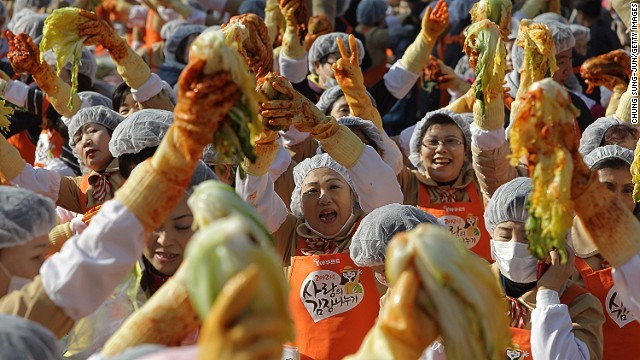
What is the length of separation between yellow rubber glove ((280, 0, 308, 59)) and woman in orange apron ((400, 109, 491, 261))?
3.97 ft

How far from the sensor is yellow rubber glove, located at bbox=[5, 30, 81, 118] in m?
6.00

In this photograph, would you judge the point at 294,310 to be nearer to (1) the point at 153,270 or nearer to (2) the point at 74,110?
(1) the point at 153,270

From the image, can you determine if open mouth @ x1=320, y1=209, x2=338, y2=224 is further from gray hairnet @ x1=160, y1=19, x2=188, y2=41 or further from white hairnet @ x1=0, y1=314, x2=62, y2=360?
gray hairnet @ x1=160, y1=19, x2=188, y2=41

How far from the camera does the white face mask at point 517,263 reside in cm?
451

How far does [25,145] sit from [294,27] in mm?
1951

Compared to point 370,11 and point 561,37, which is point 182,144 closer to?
point 561,37

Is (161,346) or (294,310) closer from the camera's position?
(161,346)

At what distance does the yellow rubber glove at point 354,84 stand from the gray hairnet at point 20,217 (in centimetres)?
247

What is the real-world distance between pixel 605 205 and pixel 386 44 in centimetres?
715

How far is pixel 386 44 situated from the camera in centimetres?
1012

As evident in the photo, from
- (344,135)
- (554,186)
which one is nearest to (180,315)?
(554,186)

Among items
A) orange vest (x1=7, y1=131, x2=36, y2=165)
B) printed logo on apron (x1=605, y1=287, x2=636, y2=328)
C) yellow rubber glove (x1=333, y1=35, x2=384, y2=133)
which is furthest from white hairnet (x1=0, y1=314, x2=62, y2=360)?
orange vest (x1=7, y1=131, x2=36, y2=165)

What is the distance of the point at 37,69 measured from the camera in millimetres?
6184

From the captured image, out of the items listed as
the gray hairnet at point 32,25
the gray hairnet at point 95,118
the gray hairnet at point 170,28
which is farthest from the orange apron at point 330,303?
the gray hairnet at point 170,28
